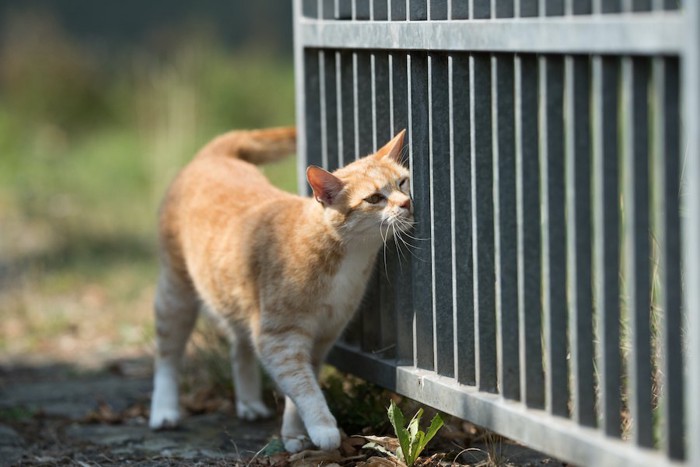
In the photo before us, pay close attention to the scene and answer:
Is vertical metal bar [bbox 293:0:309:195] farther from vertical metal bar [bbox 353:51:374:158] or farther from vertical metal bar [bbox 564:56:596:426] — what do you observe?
vertical metal bar [bbox 564:56:596:426]

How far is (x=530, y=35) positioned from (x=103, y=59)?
34.5 feet

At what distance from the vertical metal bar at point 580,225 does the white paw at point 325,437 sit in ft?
3.36

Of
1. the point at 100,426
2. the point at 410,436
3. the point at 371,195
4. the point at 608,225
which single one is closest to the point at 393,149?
the point at 371,195

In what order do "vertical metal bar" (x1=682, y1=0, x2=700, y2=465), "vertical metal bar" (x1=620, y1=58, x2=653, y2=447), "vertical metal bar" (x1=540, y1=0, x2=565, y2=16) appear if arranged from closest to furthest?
"vertical metal bar" (x1=682, y1=0, x2=700, y2=465) < "vertical metal bar" (x1=620, y1=58, x2=653, y2=447) < "vertical metal bar" (x1=540, y1=0, x2=565, y2=16)

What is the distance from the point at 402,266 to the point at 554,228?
3.15 ft

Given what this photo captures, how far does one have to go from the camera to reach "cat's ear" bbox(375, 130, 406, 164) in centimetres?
367

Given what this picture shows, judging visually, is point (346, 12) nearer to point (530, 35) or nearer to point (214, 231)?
point (214, 231)

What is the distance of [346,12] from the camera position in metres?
4.18

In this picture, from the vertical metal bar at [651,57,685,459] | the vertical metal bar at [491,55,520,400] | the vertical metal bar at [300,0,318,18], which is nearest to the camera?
the vertical metal bar at [651,57,685,459]

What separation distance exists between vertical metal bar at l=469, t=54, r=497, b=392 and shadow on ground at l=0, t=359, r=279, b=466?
1044mm

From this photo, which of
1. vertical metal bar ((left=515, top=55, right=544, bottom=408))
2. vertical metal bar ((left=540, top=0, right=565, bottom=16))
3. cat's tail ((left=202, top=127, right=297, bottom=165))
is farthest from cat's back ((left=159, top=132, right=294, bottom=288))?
vertical metal bar ((left=540, top=0, right=565, bottom=16))

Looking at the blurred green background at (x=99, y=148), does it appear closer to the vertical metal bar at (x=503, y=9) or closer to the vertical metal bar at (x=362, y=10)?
the vertical metal bar at (x=362, y=10)

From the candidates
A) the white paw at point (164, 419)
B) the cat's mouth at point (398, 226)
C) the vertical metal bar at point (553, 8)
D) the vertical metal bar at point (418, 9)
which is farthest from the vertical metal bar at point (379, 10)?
the white paw at point (164, 419)

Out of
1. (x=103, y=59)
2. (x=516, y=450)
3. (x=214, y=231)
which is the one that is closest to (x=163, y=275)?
(x=214, y=231)
